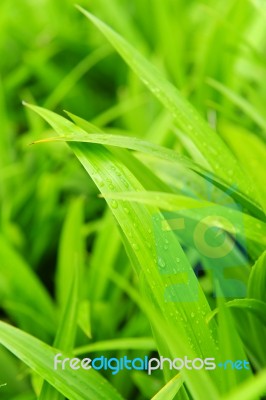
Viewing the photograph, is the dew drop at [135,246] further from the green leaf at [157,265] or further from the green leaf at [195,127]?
the green leaf at [195,127]

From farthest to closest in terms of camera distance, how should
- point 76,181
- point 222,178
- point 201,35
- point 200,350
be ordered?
point 201,35
point 76,181
point 222,178
point 200,350

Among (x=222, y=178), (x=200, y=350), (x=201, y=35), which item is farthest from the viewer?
(x=201, y=35)

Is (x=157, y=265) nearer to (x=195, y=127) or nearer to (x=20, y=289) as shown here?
(x=195, y=127)

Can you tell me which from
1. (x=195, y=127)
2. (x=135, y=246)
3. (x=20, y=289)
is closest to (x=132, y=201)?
(x=135, y=246)

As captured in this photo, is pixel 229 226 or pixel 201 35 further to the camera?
pixel 201 35

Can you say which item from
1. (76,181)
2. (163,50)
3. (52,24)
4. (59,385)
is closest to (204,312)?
(59,385)

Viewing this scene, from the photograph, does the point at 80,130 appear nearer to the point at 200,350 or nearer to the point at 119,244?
the point at 200,350

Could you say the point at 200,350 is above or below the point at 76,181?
below

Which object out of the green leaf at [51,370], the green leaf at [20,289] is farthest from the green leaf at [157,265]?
the green leaf at [20,289]
